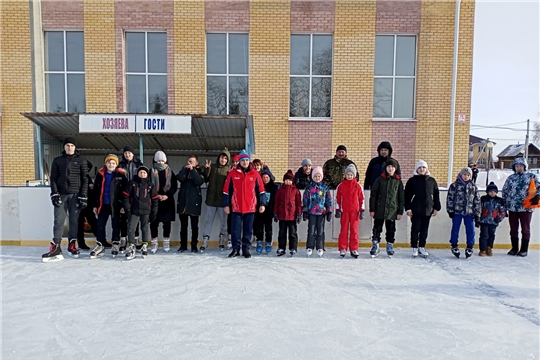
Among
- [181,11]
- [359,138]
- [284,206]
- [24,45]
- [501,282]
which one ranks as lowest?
[501,282]

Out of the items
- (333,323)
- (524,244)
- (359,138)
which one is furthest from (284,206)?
(359,138)

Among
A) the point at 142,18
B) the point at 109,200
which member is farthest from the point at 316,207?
the point at 142,18

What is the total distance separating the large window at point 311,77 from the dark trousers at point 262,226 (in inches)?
206

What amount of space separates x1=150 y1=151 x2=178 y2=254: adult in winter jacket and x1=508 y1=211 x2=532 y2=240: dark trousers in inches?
239

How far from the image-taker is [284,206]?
5.35m

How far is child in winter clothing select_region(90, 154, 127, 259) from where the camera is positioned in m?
5.19

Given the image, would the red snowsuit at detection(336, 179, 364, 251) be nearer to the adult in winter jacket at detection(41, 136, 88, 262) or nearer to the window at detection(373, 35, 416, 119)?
the adult in winter jacket at detection(41, 136, 88, 262)

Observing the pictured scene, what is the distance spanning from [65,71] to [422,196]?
10.8 meters

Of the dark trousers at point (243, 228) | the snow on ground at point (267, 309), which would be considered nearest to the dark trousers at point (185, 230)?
the snow on ground at point (267, 309)

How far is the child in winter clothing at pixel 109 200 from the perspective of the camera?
519 cm

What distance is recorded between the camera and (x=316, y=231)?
5.49 metres

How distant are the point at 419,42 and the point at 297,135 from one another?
470cm

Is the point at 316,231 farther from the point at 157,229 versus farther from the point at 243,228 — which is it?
the point at 157,229

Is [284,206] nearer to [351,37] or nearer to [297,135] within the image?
[297,135]
